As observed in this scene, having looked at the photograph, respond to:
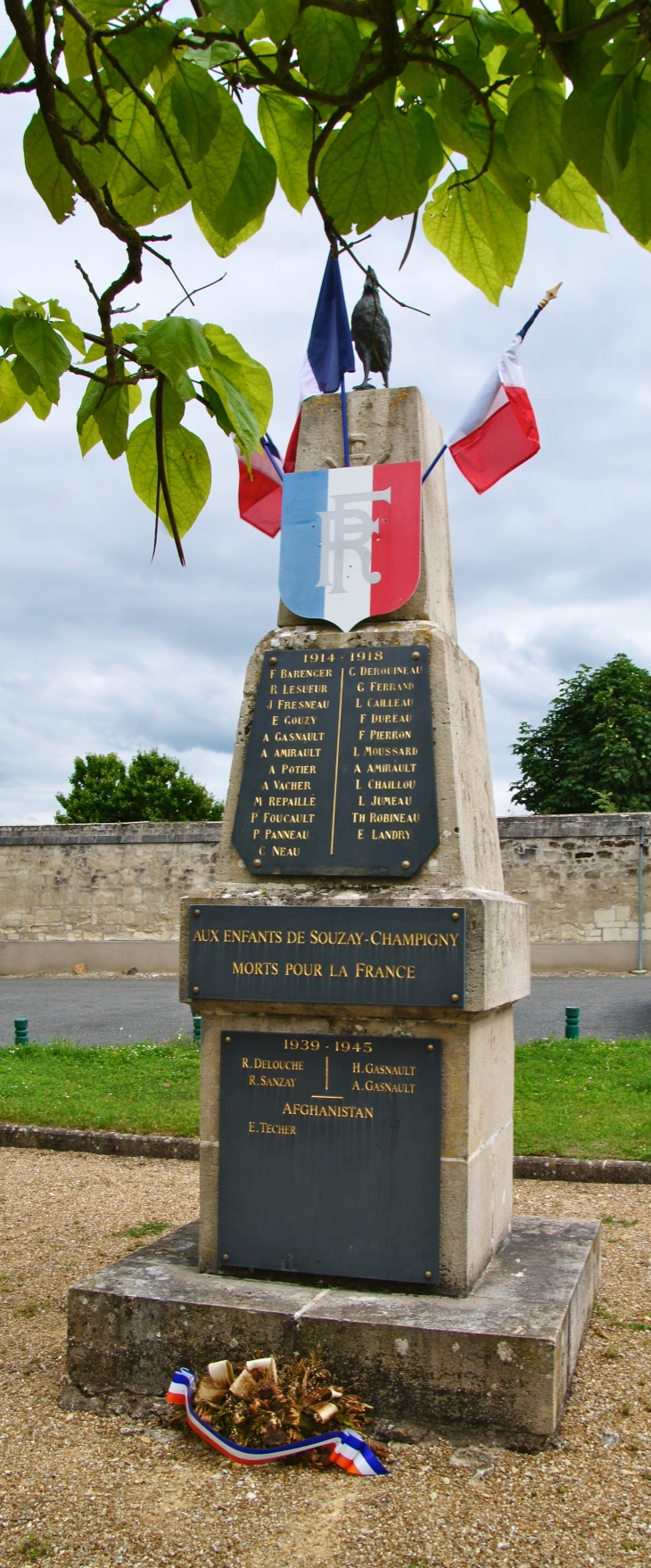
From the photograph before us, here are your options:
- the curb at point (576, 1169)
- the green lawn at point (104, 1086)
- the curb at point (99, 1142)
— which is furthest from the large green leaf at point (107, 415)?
the green lawn at point (104, 1086)

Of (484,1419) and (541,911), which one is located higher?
(541,911)

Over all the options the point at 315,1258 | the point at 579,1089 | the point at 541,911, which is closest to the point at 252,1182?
the point at 315,1258

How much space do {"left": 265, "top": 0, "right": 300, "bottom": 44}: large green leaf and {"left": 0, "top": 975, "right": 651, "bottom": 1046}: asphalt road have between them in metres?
9.03

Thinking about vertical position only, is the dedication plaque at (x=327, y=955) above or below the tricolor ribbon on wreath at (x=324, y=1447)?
above

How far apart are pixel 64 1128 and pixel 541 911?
11.5 metres

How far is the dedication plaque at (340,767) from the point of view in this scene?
3701 millimetres

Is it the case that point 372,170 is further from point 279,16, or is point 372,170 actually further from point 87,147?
point 87,147

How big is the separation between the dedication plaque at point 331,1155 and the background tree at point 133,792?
32.2 m

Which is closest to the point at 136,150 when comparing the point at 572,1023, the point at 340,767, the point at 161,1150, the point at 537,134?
the point at 537,134

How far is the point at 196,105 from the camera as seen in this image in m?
1.52

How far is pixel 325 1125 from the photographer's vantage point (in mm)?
3580

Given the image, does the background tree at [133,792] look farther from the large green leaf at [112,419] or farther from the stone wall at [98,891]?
the large green leaf at [112,419]

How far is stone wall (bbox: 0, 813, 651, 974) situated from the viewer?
1758 centimetres

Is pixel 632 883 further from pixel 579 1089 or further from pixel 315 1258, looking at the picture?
pixel 315 1258
